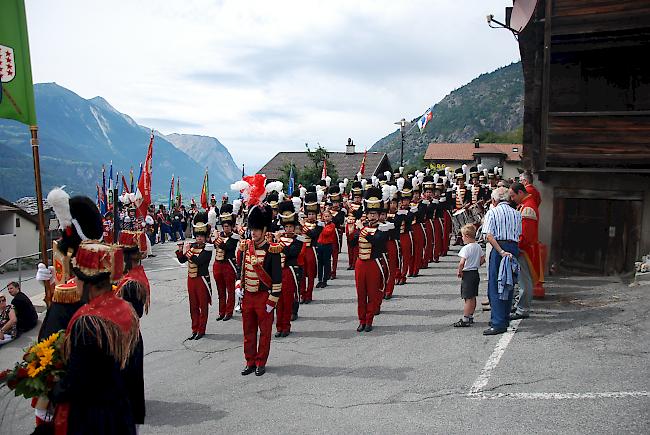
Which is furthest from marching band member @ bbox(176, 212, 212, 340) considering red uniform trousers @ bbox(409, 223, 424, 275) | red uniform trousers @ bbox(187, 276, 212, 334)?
red uniform trousers @ bbox(409, 223, 424, 275)

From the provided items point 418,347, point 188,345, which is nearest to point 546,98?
point 418,347

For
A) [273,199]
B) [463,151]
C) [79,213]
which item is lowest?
[273,199]

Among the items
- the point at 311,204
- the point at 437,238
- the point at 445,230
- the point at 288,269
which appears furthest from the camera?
the point at 445,230

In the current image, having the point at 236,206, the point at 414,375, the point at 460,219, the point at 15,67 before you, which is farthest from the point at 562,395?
the point at 460,219

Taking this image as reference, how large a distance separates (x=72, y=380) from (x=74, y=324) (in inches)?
12.5

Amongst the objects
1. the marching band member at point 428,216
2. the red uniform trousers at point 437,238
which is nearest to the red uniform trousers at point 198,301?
the marching band member at point 428,216

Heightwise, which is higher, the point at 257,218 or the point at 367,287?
the point at 257,218

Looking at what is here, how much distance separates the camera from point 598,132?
10.8 m

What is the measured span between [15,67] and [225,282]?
467cm

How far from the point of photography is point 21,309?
10.0m

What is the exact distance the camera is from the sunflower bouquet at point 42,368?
3.40 meters

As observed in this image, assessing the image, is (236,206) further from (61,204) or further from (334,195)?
(61,204)

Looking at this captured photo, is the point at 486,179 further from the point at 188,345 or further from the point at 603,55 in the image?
the point at 188,345

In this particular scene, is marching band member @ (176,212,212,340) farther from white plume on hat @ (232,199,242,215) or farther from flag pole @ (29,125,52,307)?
flag pole @ (29,125,52,307)
